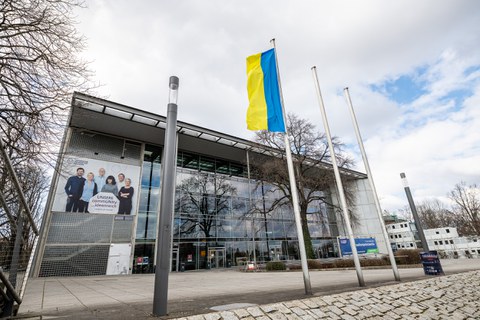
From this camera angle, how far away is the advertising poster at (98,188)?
62.6 ft

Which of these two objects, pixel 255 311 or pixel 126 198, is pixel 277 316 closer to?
pixel 255 311

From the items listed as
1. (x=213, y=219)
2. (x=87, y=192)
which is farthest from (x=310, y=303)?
(x=213, y=219)

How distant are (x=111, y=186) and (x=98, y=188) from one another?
1.04 metres

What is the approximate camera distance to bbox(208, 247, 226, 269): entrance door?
2389 centimetres

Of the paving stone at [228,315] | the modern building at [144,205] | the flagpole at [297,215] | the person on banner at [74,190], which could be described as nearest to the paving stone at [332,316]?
the flagpole at [297,215]

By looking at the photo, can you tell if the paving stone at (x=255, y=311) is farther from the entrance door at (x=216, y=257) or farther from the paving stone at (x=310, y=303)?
the entrance door at (x=216, y=257)

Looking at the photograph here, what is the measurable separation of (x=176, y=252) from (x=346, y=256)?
50.4 feet

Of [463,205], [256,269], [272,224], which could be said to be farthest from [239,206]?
[463,205]

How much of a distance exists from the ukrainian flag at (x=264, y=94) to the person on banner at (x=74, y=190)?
18691 mm

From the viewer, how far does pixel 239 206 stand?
2802 centimetres

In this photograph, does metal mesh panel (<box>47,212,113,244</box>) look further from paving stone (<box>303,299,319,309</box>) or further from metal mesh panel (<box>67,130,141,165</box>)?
paving stone (<box>303,299,319,309</box>)

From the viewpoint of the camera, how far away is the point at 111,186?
69.8 feet

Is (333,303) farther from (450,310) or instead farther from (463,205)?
(463,205)

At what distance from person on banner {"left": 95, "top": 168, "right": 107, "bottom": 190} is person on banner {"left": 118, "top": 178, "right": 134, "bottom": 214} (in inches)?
62.9
